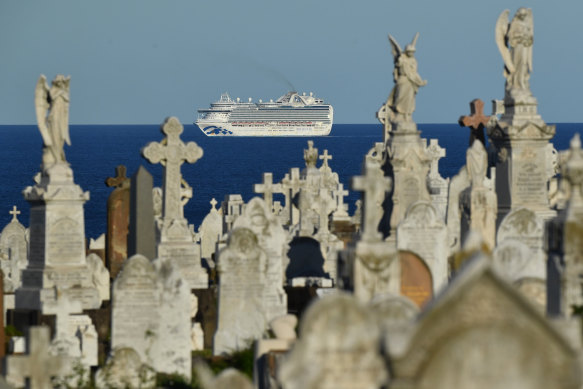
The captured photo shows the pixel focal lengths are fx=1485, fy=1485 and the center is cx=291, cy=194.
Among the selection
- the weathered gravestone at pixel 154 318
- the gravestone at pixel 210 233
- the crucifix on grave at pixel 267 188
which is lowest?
the weathered gravestone at pixel 154 318

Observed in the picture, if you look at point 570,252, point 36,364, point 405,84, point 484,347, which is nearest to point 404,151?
point 405,84

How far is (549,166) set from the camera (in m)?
27.6

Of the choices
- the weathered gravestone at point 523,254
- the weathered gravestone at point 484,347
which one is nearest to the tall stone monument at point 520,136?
the weathered gravestone at point 523,254

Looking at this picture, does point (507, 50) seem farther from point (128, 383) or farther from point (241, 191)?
point (241, 191)

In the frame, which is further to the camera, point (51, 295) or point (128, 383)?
point (51, 295)

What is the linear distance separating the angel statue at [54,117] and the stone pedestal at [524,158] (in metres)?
6.39

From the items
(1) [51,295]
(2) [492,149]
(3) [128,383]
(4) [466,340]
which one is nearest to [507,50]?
(2) [492,149]

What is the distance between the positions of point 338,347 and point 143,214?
36.6 ft

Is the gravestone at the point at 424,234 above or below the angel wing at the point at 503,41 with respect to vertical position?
below

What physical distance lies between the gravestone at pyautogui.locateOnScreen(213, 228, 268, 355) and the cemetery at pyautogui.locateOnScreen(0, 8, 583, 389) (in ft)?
0.07

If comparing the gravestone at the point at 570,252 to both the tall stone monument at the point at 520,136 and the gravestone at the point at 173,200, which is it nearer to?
the tall stone monument at the point at 520,136

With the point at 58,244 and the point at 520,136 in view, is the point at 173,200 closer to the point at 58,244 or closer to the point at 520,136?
the point at 58,244

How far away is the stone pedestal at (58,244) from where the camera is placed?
19.3 meters

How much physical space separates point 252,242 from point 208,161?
97.0 meters
